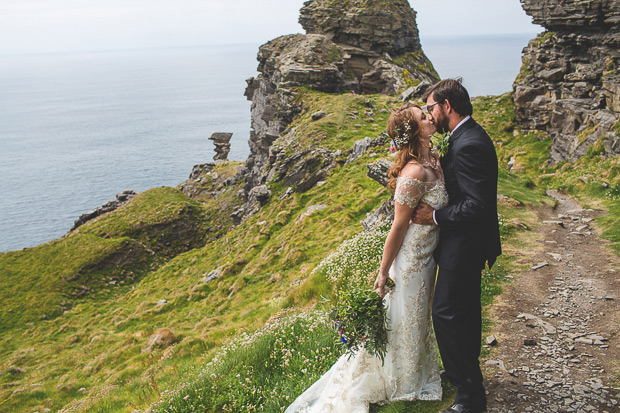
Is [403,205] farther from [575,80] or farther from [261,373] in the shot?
[575,80]

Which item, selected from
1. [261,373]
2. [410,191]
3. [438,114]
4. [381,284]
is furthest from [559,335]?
[261,373]

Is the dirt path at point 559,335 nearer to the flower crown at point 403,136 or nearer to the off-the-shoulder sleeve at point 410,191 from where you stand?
the off-the-shoulder sleeve at point 410,191

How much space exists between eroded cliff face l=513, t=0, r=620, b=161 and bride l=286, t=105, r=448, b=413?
81.0ft

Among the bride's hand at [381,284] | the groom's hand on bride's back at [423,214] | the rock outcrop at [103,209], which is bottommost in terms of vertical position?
the rock outcrop at [103,209]

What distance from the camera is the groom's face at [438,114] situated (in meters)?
6.56

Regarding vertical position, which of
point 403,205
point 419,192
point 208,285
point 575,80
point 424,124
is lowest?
point 208,285

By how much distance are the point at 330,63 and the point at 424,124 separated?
5486 centimetres

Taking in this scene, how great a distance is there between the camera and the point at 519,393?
715 cm

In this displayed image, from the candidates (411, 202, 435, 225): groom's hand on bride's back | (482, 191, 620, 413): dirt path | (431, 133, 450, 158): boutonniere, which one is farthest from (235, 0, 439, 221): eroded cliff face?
(411, 202, 435, 225): groom's hand on bride's back

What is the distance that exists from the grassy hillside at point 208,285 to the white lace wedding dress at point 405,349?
47 cm

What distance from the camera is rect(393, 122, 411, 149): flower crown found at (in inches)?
251

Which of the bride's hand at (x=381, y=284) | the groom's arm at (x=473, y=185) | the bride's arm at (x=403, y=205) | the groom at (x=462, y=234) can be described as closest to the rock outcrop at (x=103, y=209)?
the bride's hand at (x=381, y=284)

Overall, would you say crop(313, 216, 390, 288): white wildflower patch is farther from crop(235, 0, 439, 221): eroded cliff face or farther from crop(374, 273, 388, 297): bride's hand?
crop(235, 0, 439, 221): eroded cliff face

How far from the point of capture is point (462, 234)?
20.6 feet
